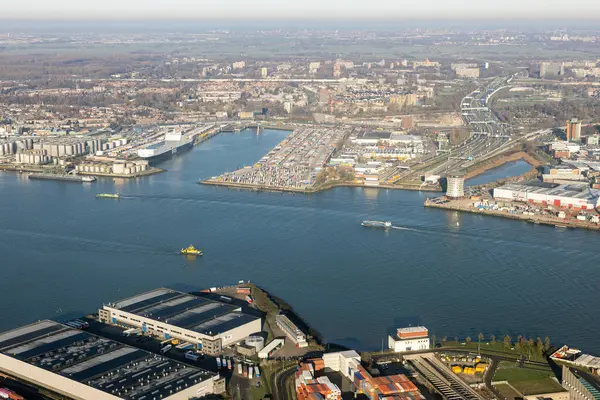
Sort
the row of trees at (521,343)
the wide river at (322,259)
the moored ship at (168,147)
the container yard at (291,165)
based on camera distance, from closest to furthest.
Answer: the row of trees at (521,343), the wide river at (322,259), the container yard at (291,165), the moored ship at (168,147)

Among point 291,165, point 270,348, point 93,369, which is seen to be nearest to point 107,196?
point 291,165

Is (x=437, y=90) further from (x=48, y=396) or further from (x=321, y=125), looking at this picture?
(x=48, y=396)

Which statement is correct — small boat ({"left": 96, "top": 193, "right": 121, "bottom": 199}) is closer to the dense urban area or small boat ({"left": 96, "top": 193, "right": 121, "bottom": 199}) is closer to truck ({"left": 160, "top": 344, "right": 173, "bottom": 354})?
the dense urban area

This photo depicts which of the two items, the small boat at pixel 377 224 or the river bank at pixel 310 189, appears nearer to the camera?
the small boat at pixel 377 224

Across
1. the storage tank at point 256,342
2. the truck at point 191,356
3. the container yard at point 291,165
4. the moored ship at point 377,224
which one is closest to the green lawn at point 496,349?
the storage tank at point 256,342

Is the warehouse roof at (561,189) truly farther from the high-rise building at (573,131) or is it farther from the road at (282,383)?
the road at (282,383)

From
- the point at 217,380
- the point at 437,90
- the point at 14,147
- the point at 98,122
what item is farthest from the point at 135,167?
the point at 437,90

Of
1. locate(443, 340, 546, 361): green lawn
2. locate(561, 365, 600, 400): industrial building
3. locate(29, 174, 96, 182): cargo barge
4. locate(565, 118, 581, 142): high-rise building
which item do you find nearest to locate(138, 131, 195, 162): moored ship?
locate(29, 174, 96, 182): cargo barge
